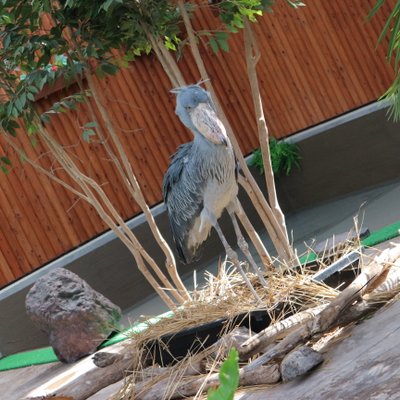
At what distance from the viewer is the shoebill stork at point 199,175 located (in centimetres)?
430

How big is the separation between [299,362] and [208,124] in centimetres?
123

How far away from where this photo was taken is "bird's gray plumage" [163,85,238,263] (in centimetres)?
429

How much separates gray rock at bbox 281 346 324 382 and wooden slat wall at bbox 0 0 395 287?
5462mm

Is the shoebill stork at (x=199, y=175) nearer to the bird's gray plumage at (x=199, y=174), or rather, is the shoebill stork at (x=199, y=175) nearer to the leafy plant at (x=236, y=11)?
the bird's gray plumage at (x=199, y=174)

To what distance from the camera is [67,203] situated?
9148 millimetres

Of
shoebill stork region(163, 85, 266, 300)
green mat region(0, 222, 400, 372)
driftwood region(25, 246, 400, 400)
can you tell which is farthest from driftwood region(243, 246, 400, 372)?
green mat region(0, 222, 400, 372)

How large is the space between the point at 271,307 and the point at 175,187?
85 cm

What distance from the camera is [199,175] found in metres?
4.47

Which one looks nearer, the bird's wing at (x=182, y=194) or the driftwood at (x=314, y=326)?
the driftwood at (x=314, y=326)

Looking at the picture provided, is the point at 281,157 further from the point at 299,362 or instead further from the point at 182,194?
the point at 299,362

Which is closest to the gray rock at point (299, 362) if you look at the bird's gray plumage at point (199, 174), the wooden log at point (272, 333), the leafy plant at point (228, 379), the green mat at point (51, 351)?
the wooden log at point (272, 333)

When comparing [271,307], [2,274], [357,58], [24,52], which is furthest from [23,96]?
[357,58]

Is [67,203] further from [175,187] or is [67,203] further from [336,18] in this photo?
[175,187]

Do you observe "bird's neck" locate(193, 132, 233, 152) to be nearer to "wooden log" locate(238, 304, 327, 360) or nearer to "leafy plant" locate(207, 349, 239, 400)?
"wooden log" locate(238, 304, 327, 360)
